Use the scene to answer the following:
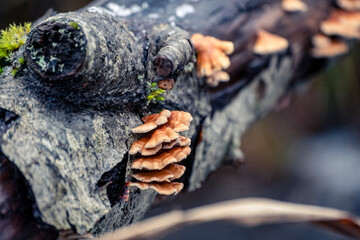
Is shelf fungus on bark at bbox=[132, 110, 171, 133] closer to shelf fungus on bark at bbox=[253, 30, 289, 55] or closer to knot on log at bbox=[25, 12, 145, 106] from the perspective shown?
knot on log at bbox=[25, 12, 145, 106]

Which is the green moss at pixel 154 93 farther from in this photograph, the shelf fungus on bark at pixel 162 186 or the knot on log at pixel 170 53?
the shelf fungus on bark at pixel 162 186

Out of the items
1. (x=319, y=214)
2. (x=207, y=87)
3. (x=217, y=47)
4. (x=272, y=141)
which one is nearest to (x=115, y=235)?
(x=207, y=87)

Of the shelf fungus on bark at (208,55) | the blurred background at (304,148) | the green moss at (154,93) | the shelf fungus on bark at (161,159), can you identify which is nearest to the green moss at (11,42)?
the green moss at (154,93)

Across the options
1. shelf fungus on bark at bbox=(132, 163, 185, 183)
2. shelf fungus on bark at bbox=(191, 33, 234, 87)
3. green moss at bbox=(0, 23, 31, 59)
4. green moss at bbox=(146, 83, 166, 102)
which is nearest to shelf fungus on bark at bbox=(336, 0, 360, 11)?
shelf fungus on bark at bbox=(191, 33, 234, 87)

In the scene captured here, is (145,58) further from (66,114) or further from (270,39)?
(270,39)

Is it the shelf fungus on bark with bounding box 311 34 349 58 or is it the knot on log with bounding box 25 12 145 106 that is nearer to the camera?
the knot on log with bounding box 25 12 145 106

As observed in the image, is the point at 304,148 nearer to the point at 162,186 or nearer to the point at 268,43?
the point at 268,43
